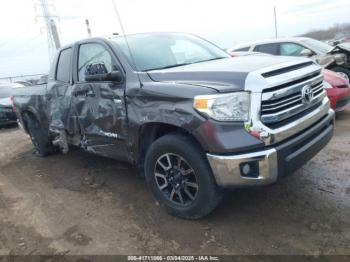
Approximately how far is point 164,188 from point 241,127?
1.16 meters

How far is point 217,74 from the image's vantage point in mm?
3463

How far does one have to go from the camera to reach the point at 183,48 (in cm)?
471

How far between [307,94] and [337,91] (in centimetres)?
350

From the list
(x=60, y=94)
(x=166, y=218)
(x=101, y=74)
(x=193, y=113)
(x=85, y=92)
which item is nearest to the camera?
(x=193, y=113)

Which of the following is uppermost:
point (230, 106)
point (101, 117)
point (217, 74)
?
point (217, 74)

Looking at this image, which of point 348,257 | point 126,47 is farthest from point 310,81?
point 126,47

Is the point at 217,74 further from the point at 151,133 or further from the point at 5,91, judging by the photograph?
the point at 5,91

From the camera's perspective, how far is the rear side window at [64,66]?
5277 millimetres

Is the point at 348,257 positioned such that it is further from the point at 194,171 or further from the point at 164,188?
the point at 164,188

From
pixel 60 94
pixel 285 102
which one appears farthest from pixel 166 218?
pixel 60 94

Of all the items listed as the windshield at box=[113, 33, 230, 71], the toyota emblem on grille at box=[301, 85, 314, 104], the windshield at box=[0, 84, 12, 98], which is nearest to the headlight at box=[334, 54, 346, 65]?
the windshield at box=[113, 33, 230, 71]

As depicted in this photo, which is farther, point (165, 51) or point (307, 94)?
point (165, 51)

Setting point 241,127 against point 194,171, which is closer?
point 241,127

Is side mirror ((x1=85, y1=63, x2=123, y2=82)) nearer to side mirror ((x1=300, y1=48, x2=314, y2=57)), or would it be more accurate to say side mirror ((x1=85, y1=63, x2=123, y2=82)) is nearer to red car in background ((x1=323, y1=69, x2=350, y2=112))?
red car in background ((x1=323, y1=69, x2=350, y2=112))
